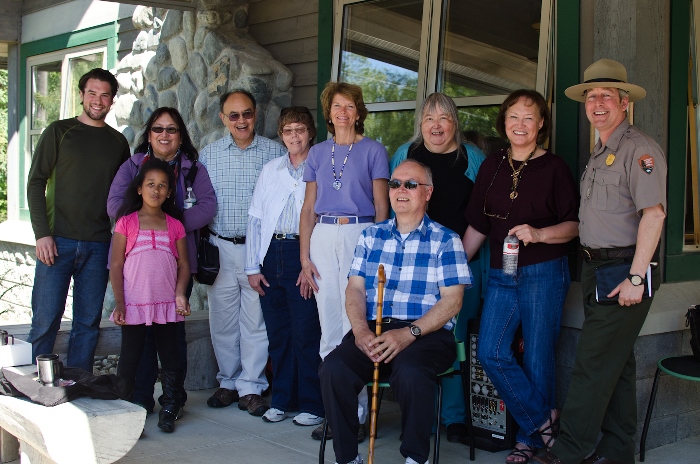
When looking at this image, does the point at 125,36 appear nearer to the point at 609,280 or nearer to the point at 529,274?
the point at 529,274

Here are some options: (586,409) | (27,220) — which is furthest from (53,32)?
(586,409)

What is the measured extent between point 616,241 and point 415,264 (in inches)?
33.2

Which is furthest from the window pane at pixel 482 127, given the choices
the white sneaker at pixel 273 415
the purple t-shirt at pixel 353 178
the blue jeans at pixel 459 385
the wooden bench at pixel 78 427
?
the wooden bench at pixel 78 427

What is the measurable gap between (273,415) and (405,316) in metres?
1.19

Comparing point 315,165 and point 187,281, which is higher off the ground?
point 315,165

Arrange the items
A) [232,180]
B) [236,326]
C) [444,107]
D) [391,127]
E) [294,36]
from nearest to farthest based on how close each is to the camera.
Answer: [444,107], [232,180], [236,326], [391,127], [294,36]

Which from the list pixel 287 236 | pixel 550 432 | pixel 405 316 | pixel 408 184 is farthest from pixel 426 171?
pixel 550 432

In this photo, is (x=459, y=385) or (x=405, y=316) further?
(x=459, y=385)

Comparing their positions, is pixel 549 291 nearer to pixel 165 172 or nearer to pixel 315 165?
pixel 315 165

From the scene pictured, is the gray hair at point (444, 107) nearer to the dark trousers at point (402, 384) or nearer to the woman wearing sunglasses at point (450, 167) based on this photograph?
the woman wearing sunglasses at point (450, 167)

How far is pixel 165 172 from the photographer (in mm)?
4238

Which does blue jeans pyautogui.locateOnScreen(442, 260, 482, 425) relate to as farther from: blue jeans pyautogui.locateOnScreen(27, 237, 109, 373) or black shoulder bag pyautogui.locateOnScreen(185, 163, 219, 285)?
blue jeans pyautogui.locateOnScreen(27, 237, 109, 373)

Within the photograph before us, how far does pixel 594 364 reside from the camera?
3.46 meters

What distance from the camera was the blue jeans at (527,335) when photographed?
3.69 meters
